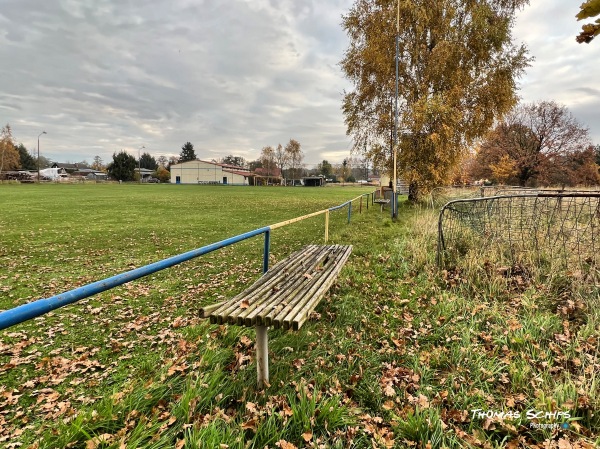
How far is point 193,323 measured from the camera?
424cm

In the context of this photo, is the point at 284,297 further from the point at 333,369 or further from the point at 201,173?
the point at 201,173

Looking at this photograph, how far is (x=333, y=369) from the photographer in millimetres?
2980

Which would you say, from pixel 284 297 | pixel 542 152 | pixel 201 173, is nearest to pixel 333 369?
pixel 284 297

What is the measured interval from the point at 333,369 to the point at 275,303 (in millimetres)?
848

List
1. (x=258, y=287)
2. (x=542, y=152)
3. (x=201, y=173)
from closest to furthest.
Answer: (x=258, y=287), (x=542, y=152), (x=201, y=173)

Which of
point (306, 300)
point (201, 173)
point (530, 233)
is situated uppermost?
point (201, 173)

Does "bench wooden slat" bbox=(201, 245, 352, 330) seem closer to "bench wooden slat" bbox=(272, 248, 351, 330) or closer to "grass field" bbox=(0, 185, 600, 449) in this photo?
"bench wooden slat" bbox=(272, 248, 351, 330)

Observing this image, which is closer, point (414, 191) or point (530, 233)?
point (530, 233)

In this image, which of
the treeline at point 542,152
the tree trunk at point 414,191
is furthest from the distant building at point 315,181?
the tree trunk at point 414,191

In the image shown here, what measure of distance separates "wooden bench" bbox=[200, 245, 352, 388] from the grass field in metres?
0.52

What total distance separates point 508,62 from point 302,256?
17.5 meters

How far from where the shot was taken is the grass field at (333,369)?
2225mm

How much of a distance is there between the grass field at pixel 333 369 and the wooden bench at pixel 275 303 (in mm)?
517

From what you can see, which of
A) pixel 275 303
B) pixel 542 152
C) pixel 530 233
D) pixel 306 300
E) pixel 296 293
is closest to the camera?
pixel 275 303
